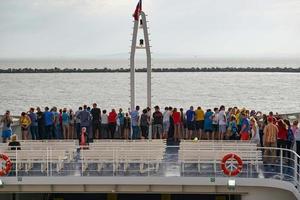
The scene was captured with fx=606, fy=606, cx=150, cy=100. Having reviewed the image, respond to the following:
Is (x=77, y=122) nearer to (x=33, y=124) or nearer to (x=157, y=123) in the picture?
(x=33, y=124)

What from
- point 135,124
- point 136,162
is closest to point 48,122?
point 135,124

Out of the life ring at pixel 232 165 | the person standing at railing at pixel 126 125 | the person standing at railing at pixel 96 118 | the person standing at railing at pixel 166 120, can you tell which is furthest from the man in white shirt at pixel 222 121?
the life ring at pixel 232 165

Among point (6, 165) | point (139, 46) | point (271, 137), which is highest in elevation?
point (139, 46)

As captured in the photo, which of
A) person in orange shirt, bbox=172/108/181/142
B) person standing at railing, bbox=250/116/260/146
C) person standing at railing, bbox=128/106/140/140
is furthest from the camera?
person in orange shirt, bbox=172/108/181/142

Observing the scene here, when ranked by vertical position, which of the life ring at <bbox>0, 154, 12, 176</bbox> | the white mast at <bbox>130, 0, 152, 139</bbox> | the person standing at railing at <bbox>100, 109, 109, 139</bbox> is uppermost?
the white mast at <bbox>130, 0, 152, 139</bbox>

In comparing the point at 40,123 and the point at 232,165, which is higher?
the point at 40,123

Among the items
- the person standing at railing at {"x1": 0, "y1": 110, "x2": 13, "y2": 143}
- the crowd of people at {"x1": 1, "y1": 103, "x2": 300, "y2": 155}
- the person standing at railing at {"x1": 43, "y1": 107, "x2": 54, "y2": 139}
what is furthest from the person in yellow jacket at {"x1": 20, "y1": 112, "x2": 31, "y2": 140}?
the person standing at railing at {"x1": 0, "y1": 110, "x2": 13, "y2": 143}

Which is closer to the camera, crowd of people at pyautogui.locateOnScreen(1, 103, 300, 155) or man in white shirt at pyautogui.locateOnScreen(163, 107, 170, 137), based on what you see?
crowd of people at pyautogui.locateOnScreen(1, 103, 300, 155)

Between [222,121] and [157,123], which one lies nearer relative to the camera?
[222,121]

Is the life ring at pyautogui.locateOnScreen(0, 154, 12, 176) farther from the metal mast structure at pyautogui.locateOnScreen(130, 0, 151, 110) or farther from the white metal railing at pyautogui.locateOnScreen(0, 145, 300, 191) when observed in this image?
the metal mast structure at pyautogui.locateOnScreen(130, 0, 151, 110)

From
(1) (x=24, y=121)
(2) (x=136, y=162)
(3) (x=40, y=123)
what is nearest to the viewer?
(2) (x=136, y=162)

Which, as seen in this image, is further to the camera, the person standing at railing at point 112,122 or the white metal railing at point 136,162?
the person standing at railing at point 112,122

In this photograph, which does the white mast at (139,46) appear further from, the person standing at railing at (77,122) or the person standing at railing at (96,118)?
the person standing at railing at (77,122)

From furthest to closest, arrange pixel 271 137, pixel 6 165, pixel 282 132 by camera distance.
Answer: pixel 282 132 → pixel 271 137 → pixel 6 165
